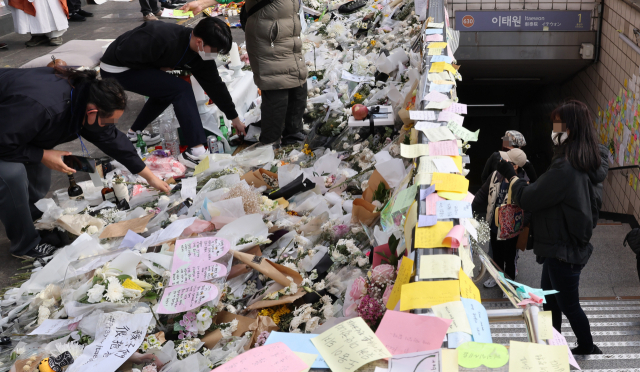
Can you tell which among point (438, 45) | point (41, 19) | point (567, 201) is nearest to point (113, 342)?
point (567, 201)

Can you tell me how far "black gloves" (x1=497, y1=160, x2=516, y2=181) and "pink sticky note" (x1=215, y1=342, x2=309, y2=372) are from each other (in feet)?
6.46

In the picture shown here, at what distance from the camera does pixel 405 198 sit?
1766 mm

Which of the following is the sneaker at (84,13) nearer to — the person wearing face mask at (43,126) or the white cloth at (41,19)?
the white cloth at (41,19)

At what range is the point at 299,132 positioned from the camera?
387 cm

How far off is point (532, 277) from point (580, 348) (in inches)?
38.0

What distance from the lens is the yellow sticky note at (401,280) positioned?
4.61 feet

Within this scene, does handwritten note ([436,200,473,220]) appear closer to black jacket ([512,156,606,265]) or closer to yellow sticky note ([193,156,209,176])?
black jacket ([512,156,606,265])

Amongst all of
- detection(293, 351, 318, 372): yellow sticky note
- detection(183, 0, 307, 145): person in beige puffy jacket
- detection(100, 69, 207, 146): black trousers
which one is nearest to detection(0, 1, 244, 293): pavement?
detection(100, 69, 207, 146): black trousers

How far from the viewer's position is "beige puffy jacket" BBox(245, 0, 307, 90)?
126 inches

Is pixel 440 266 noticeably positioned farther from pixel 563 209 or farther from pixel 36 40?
pixel 36 40

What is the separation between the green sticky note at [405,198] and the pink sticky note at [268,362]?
0.71 m

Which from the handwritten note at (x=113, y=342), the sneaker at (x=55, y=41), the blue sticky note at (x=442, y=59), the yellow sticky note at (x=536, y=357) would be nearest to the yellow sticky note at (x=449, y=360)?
the yellow sticky note at (x=536, y=357)

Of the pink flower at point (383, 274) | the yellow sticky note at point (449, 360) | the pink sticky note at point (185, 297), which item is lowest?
the pink sticky note at point (185, 297)

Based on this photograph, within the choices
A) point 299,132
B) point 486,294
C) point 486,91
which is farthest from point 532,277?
point 486,91
